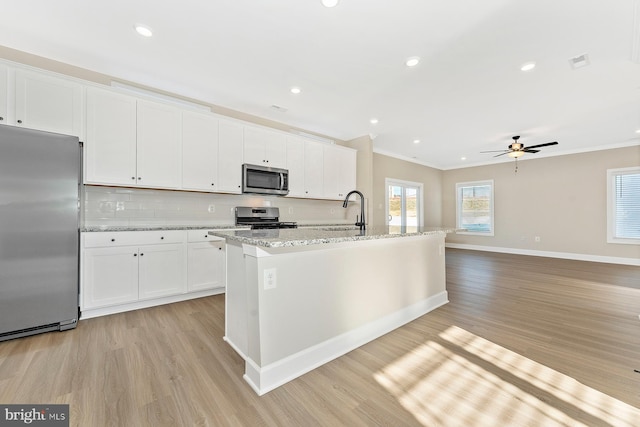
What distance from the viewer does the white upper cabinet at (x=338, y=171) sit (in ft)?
16.1

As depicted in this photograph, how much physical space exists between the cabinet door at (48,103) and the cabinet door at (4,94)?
0.06 m

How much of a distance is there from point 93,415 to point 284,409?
3.25 feet

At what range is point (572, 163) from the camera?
20.8 feet

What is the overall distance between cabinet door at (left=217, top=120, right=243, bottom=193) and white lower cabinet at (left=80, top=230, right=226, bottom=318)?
0.81 m

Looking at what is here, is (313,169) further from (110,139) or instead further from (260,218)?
(110,139)

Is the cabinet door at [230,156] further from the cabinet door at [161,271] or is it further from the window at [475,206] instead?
the window at [475,206]

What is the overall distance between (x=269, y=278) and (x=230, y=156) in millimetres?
2616

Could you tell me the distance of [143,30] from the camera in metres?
2.31

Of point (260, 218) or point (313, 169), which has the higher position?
point (313, 169)

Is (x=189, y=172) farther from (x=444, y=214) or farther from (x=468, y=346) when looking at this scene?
(x=444, y=214)

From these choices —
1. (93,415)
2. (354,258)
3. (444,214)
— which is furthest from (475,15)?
(444,214)

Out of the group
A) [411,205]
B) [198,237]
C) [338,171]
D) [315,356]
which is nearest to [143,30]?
[198,237]

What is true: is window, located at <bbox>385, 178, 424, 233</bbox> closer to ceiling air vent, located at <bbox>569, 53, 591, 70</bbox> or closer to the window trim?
the window trim

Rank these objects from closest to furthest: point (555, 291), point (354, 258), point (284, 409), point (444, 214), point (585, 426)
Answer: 1. point (585, 426)
2. point (284, 409)
3. point (354, 258)
4. point (555, 291)
5. point (444, 214)
